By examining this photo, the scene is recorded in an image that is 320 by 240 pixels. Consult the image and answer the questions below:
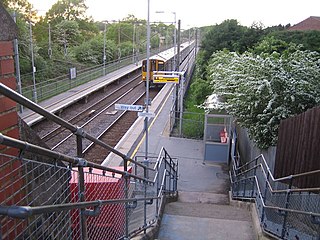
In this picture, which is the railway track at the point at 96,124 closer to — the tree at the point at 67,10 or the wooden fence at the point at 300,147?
the wooden fence at the point at 300,147

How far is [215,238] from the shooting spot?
6148 millimetres

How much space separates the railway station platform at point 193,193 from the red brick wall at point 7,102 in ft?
11.8

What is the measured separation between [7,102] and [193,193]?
9.81 meters

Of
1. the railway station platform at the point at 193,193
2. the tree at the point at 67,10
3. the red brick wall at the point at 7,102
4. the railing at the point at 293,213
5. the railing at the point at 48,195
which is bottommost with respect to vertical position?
the railway station platform at the point at 193,193

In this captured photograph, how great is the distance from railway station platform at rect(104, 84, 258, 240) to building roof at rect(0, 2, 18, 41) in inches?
152

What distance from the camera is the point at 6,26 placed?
200 cm

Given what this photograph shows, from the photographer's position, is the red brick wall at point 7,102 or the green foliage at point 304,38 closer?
the red brick wall at point 7,102

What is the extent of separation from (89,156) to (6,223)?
13387 millimetres

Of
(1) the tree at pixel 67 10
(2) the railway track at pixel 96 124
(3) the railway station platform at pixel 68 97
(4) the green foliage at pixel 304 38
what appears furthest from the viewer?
(1) the tree at pixel 67 10

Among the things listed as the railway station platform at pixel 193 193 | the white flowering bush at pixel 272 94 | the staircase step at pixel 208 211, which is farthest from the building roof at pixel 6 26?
the white flowering bush at pixel 272 94

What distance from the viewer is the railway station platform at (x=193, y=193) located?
6.55 m

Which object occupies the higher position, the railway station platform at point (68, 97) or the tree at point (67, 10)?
the tree at point (67, 10)

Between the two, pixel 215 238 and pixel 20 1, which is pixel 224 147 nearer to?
pixel 215 238

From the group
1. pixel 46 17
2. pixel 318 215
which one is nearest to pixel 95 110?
pixel 318 215
